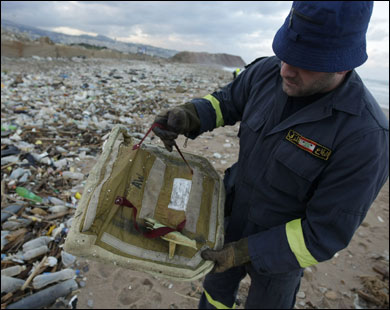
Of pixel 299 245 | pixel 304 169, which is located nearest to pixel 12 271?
pixel 299 245

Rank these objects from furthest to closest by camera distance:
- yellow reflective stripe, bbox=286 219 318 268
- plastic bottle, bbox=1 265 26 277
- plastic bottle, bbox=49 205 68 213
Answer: plastic bottle, bbox=49 205 68 213 → plastic bottle, bbox=1 265 26 277 → yellow reflective stripe, bbox=286 219 318 268

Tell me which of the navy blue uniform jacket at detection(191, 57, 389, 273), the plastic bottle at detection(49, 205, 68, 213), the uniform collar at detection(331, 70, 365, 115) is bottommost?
the plastic bottle at detection(49, 205, 68, 213)

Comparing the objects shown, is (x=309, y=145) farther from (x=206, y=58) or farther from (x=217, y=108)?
(x=206, y=58)

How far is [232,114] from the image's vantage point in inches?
67.4

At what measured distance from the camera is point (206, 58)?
36.4 meters

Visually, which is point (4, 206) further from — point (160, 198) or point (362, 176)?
point (362, 176)

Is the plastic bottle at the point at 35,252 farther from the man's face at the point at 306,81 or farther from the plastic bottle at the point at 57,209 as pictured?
the man's face at the point at 306,81

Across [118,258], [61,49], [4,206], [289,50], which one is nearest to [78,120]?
[4,206]

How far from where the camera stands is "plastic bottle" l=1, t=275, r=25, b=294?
2010mm

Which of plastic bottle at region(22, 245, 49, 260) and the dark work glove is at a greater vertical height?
the dark work glove

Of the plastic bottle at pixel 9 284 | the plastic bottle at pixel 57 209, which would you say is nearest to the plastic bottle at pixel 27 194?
the plastic bottle at pixel 57 209

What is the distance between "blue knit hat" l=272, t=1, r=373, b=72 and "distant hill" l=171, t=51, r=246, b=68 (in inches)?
1113

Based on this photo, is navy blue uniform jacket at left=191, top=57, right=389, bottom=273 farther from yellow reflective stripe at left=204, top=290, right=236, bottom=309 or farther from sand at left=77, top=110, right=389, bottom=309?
sand at left=77, top=110, right=389, bottom=309

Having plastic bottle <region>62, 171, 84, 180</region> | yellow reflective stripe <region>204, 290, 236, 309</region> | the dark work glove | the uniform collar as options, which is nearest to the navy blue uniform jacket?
the uniform collar
